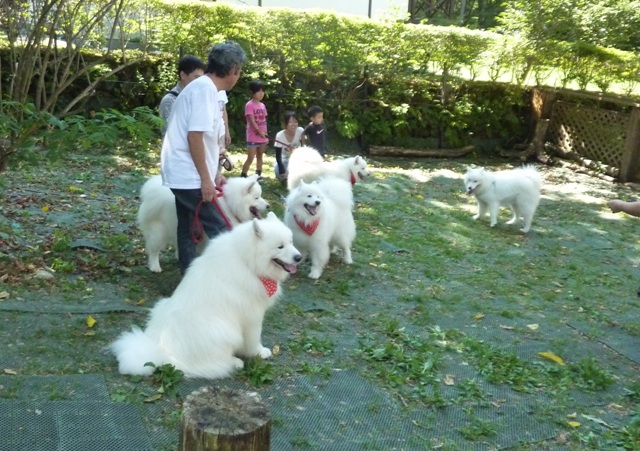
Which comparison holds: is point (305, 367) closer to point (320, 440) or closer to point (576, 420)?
point (320, 440)

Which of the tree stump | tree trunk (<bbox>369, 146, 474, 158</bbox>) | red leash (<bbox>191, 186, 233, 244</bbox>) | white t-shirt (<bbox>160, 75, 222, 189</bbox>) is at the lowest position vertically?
tree trunk (<bbox>369, 146, 474, 158</bbox>)

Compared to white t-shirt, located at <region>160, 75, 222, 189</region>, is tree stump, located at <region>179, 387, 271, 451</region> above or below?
below

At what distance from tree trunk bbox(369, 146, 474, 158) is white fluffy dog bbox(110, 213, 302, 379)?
10465 mm

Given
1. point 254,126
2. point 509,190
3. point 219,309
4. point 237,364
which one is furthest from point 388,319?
point 254,126

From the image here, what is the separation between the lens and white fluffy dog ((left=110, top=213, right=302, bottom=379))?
12.2 feet

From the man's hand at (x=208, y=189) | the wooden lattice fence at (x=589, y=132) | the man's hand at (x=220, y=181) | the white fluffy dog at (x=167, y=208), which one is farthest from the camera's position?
the wooden lattice fence at (x=589, y=132)

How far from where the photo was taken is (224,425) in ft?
6.40

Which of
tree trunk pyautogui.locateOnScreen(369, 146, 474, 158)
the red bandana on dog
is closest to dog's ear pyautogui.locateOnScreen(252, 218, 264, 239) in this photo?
the red bandana on dog

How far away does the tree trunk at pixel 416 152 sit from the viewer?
565 inches

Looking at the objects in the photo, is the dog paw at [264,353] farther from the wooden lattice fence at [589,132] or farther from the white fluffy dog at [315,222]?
the wooden lattice fence at [589,132]

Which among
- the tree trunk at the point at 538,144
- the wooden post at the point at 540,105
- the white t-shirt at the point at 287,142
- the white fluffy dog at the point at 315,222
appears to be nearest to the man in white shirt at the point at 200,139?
the white fluffy dog at the point at 315,222

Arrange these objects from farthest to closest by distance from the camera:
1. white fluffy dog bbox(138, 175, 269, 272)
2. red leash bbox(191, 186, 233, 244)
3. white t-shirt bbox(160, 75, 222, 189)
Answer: white fluffy dog bbox(138, 175, 269, 272), red leash bbox(191, 186, 233, 244), white t-shirt bbox(160, 75, 222, 189)

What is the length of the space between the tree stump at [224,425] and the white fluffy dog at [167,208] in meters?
3.38

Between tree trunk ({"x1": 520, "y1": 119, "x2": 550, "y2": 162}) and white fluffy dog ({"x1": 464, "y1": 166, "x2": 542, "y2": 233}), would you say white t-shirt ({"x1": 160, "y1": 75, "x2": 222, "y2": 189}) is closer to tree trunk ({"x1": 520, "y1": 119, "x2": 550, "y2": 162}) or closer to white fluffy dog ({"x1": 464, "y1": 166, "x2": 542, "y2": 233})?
white fluffy dog ({"x1": 464, "y1": 166, "x2": 542, "y2": 233})
